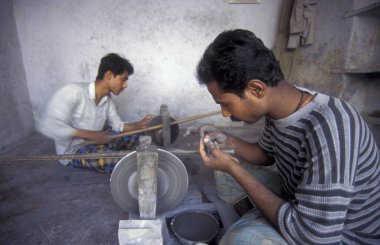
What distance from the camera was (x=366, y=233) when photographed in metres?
1.24

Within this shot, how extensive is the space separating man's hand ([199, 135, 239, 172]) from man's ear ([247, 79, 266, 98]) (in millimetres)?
396

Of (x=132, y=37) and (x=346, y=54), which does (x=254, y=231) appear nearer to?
(x=346, y=54)

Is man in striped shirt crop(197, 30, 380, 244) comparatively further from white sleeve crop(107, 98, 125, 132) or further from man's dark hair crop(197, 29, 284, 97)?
white sleeve crop(107, 98, 125, 132)

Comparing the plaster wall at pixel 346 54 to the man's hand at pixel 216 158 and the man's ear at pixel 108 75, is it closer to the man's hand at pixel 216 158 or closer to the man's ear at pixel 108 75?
the man's hand at pixel 216 158

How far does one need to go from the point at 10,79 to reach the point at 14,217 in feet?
8.58

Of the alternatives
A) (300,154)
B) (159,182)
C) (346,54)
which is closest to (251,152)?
(300,154)

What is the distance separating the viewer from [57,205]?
2354 millimetres

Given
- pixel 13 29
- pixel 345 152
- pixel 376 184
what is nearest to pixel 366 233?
pixel 376 184

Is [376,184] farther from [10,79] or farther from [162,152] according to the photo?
[10,79]

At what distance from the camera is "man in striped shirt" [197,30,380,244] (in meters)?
1.05

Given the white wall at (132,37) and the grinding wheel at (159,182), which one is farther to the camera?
the white wall at (132,37)

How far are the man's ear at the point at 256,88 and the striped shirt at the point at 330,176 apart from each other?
Answer: 200 millimetres

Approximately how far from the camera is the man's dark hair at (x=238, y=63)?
1.18 meters

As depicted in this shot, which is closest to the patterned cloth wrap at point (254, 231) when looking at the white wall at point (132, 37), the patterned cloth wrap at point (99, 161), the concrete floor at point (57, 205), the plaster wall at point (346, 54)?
the concrete floor at point (57, 205)
